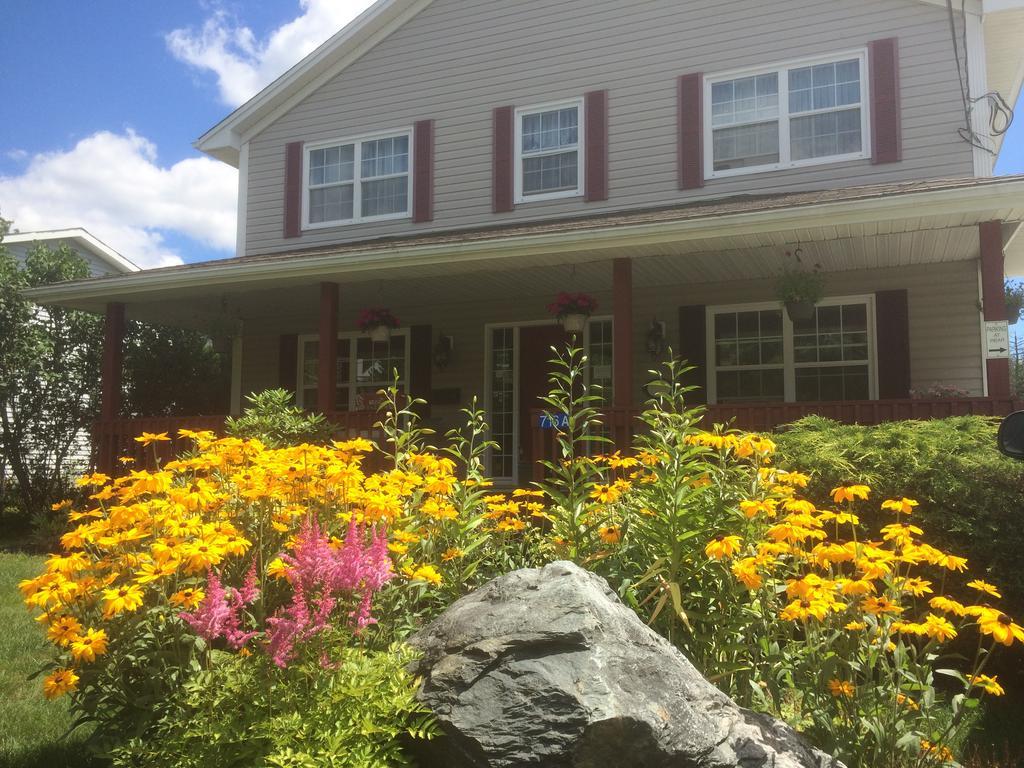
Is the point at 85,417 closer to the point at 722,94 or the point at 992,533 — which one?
the point at 722,94

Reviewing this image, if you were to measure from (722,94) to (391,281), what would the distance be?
14.8 feet

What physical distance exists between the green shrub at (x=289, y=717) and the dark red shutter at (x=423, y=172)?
356 inches

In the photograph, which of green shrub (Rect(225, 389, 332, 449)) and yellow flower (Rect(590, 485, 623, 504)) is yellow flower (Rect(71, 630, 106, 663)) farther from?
green shrub (Rect(225, 389, 332, 449))

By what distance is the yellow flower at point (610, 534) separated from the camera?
11.2 ft

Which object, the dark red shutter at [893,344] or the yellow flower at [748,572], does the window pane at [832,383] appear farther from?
the yellow flower at [748,572]

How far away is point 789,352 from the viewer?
941 centimetres

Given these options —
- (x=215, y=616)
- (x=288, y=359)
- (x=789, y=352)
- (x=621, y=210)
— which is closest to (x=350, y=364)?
(x=288, y=359)

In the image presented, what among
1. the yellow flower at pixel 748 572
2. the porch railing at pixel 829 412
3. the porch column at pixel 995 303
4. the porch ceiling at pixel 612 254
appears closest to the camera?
the yellow flower at pixel 748 572

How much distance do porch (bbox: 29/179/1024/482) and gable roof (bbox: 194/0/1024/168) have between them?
270 centimetres

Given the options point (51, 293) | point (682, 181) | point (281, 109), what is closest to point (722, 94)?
point (682, 181)

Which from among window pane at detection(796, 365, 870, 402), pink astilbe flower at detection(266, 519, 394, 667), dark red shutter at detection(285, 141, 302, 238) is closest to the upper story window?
dark red shutter at detection(285, 141, 302, 238)

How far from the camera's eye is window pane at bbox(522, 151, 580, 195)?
1034cm

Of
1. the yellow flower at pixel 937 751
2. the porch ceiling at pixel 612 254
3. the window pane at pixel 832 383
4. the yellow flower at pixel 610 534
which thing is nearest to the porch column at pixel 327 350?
the porch ceiling at pixel 612 254

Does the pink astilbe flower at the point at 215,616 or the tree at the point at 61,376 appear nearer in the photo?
the pink astilbe flower at the point at 215,616
